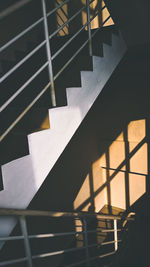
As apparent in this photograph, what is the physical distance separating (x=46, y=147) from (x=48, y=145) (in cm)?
2

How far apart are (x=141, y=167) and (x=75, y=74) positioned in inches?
114

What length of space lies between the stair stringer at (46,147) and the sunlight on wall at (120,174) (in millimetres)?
2259

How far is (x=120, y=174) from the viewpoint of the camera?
167 inches

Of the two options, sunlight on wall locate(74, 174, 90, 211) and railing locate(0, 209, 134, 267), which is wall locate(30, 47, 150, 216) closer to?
sunlight on wall locate(74, 174, 90, 211)

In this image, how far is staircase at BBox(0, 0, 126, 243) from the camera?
1084mm

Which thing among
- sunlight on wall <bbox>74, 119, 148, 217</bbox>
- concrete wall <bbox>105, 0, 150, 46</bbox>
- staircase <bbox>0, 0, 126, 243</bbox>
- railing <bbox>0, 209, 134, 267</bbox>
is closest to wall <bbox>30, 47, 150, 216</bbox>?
sunlight on wall <bbox>74, 119, 148, 217</bbox>

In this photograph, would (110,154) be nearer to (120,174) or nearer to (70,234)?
Answer: (120,174)

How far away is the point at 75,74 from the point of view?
1.60 metres

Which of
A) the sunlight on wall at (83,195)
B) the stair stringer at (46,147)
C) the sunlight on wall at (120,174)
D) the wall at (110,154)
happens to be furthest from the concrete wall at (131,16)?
the sunlight on wall at (83,195)

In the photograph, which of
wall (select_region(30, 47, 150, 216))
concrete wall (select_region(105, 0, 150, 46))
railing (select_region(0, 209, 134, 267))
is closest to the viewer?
railing (select_region(0, 209, 134, 267))

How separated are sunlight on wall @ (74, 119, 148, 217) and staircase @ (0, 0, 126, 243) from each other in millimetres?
2245

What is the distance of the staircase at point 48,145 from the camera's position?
1084mm

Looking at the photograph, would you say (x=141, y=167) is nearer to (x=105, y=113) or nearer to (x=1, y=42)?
(x=105, y=113)

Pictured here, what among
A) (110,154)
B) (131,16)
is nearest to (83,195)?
(110,154)
